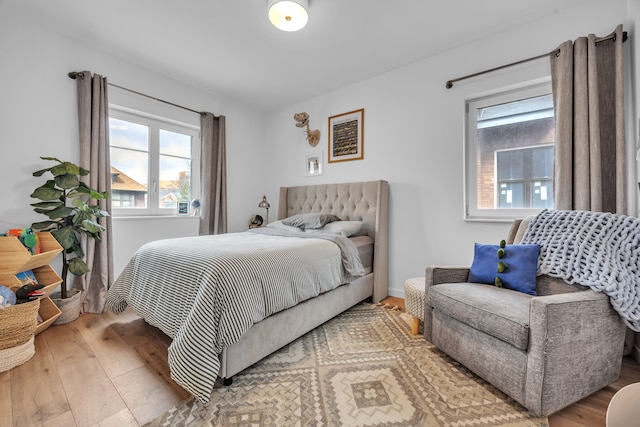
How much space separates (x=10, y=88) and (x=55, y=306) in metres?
1.84

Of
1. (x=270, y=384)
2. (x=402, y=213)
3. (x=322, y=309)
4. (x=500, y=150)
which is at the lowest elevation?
(x=270, y=384)

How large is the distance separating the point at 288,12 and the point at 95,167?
227cm

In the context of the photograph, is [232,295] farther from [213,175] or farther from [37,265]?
[213,175]

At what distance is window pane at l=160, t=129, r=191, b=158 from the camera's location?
10.7 ft

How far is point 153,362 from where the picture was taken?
1.69 metres

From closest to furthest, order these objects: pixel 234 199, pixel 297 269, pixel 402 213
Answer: pixel 297 269, pixel 402 213, pixel 234 199

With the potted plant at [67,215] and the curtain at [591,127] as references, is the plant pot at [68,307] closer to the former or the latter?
the potted plant at [67,215]

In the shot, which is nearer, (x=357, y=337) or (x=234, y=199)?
(x=357, y=337)

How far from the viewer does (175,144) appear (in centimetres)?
338

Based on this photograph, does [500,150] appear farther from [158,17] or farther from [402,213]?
[158,17]

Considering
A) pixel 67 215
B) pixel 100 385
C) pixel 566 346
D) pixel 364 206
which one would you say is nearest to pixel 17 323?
pixel 100 385

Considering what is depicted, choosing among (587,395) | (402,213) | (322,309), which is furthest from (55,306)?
(587,395)

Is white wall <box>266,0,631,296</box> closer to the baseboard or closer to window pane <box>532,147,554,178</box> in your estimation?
window pane <box>532,147,554,178</box>

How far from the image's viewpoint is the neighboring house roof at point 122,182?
9.39 ft
